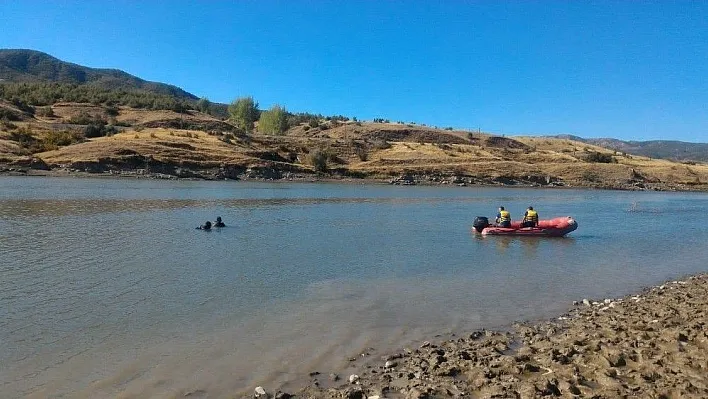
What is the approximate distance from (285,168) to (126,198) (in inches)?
1768

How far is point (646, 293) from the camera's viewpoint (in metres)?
16.9

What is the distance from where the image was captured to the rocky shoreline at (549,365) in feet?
27.5

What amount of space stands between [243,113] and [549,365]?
132034 mm

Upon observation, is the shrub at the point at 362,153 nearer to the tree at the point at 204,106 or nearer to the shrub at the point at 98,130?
the shrub at the point at 98,130

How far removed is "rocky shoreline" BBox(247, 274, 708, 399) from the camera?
838 cm

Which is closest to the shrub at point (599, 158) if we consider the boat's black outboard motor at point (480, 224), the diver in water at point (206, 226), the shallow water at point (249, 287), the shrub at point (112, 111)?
the shallow water at point (249, 287)

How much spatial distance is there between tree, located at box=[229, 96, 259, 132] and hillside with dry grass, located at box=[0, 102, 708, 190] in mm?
7235

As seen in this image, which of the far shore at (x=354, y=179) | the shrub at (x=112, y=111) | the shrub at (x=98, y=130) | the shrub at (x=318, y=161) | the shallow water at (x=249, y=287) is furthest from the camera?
the shrub at (x=112, y=111)

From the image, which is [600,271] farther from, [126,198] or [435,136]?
[435,136]

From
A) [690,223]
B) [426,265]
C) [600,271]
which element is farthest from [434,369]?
[690,223]

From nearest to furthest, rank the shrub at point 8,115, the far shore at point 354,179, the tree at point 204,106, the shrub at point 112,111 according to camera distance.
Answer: the far shore at point 354,179 → the shrub at point 8,115 → the shrub at point 112,111 → the tree at point 204,106

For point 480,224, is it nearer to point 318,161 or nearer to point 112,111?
point 318,161

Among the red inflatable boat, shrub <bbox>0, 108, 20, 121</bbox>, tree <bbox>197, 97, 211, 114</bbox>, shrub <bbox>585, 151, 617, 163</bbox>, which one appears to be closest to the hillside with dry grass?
shrub <bbox>585, 151, 617, 163</bbox>

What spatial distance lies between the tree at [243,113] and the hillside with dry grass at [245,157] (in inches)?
285
